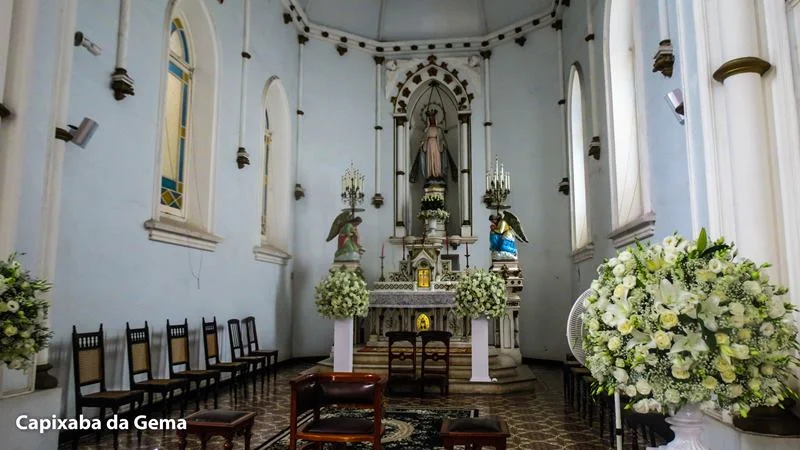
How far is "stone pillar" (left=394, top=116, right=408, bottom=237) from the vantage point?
1189 cm

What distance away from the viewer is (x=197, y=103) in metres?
8.05

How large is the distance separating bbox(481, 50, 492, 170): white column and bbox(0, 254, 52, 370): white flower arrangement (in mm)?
9605

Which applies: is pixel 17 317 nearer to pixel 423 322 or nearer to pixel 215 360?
pixel 215 360

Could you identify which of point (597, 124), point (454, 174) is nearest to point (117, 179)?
point (597, 124)

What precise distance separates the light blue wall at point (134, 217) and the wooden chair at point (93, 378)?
13cm

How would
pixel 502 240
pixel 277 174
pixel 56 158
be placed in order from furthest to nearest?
pixel 277 174 < pixel 502 240 < pixel 56 158

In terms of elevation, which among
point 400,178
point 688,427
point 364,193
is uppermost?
point 400,178

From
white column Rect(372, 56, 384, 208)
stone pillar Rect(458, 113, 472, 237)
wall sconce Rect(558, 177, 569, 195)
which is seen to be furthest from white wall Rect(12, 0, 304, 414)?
wall sconce Rect(558, 177, 569, 195)

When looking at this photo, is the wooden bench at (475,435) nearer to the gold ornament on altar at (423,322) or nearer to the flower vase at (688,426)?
the flower vase at (688,426)

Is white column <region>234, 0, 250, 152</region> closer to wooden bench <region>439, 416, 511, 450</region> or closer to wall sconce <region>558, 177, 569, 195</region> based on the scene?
wall sconce <region>558, 177, 569, 195</region>

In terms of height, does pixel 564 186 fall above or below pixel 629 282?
above

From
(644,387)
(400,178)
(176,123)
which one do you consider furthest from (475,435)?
(400,178)

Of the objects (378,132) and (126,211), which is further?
(378,132)

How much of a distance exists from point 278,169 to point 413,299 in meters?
3.89
